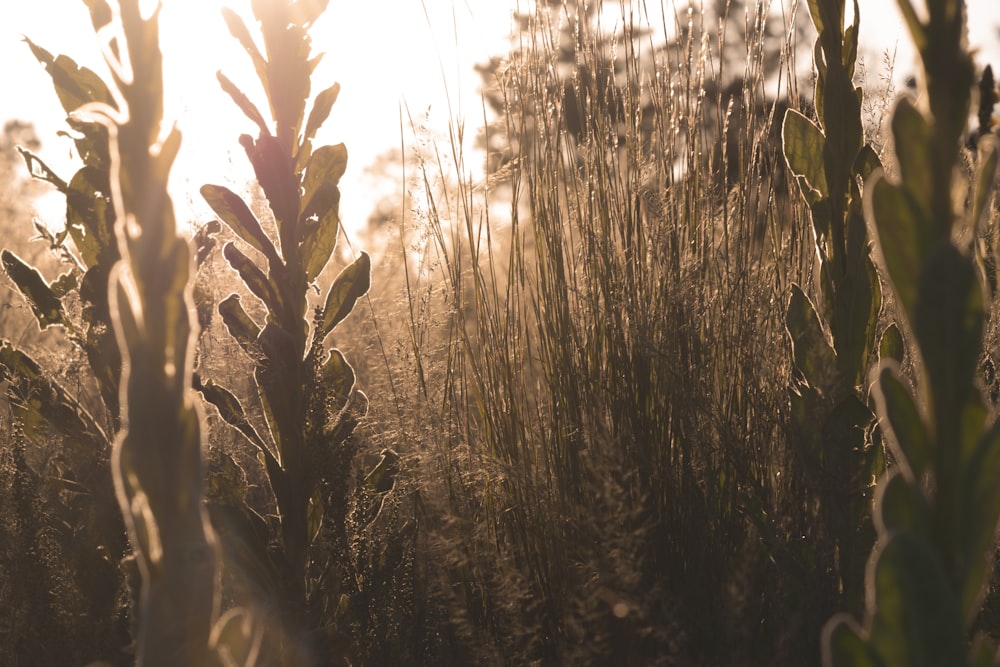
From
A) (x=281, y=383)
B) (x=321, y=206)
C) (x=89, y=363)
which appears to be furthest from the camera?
(x=89, y=363)

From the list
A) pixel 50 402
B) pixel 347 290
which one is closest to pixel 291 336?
pixel 347 290

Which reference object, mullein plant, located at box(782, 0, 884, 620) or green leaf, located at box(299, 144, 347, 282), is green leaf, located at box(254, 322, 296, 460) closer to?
green leaf, located at box(299, 144, 347, 282)

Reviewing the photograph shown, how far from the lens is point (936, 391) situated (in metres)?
0.52

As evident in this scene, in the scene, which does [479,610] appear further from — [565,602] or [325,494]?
[325,494]

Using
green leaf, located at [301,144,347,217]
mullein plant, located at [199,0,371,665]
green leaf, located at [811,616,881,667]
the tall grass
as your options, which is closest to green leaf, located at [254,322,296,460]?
mullein plant, located at [199,0,371,665]

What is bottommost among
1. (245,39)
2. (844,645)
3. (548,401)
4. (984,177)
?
(844,645)

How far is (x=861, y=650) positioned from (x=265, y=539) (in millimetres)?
1170

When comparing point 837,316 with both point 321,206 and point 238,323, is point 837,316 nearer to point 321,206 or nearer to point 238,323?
point 321,206

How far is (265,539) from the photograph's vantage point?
1.55 m

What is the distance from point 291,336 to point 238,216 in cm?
22

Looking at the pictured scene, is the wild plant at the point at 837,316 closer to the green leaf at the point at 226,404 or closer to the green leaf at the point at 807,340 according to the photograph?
the green leaf at the point at 807,340

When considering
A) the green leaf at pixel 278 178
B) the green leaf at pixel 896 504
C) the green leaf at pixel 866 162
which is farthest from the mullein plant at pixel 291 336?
the green leaf at pixel 896 504

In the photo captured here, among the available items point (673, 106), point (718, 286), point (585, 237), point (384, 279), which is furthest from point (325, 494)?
point (384, 279)

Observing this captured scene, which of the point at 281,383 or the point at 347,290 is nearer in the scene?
the point at 281,383
